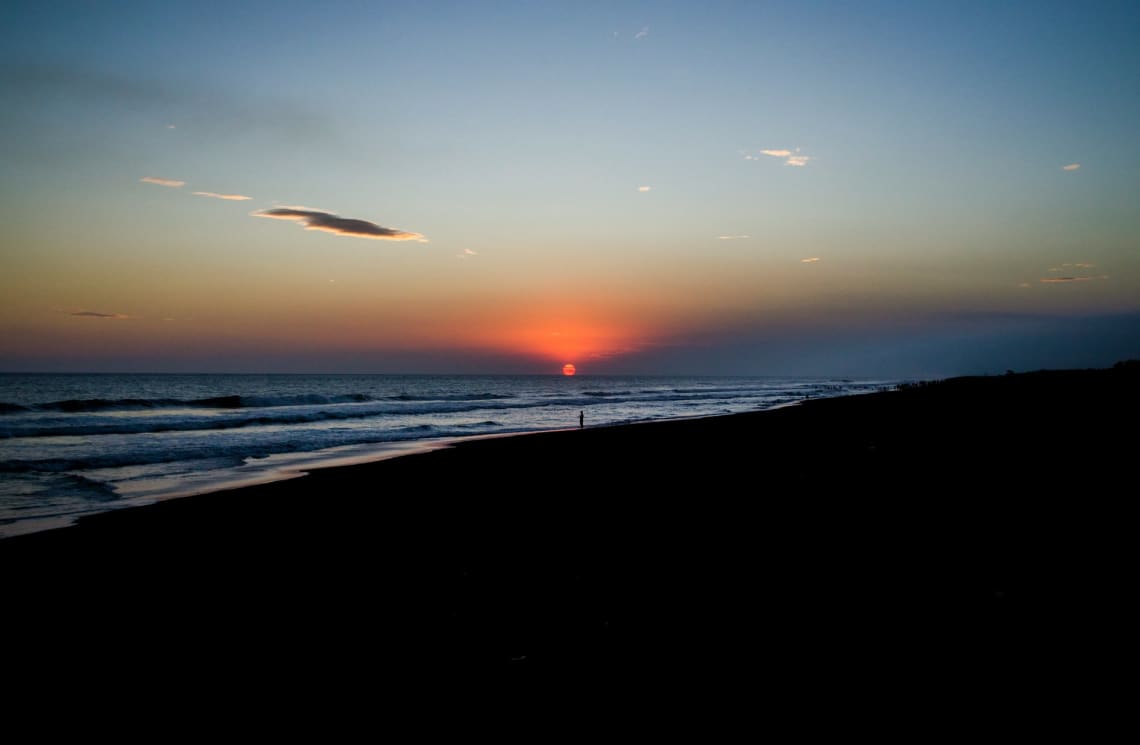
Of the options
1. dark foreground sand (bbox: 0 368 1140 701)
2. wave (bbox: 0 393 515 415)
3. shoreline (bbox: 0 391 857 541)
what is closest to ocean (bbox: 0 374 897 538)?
shoreline (bbox: 0 391 857 541)

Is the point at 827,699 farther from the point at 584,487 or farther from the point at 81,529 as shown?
the point at 81,529

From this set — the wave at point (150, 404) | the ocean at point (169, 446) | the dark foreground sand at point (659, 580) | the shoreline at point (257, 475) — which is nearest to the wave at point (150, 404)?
the wave at point (150, 404)

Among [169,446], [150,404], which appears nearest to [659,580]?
[169,446]

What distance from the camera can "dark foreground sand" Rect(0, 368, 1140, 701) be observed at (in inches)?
180

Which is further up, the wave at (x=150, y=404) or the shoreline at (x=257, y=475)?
the wave at (x=150, y=404)

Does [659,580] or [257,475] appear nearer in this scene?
[659,580]

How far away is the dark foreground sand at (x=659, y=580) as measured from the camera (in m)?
4.57

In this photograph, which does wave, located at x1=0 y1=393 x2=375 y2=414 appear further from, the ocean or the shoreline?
the shoreline

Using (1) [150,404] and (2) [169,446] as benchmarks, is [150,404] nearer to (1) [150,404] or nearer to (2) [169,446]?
(1) [150,404]

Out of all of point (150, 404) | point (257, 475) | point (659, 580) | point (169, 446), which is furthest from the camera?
point (150, 404)

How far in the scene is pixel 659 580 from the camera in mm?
6453

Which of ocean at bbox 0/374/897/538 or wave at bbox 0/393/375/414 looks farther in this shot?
wave at bbox 0/393/375/414

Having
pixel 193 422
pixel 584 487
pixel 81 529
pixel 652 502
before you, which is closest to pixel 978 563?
pixel 652 502

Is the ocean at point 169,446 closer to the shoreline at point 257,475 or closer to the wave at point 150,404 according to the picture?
the shoreline at point 257,475
